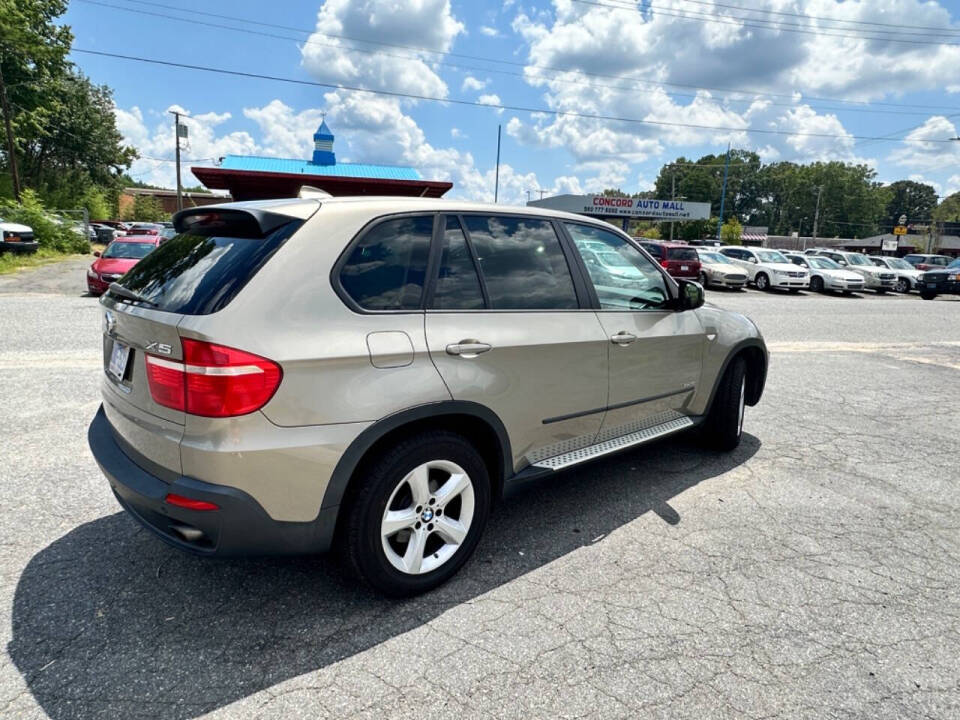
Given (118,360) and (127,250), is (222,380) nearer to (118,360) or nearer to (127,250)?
(118,360)

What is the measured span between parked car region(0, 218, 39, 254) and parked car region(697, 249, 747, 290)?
78.3 ft

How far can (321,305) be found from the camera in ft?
7.63

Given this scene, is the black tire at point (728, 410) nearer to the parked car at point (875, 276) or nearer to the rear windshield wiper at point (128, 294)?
the rear windshield wiper at point (128, 294)

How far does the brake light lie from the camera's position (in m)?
2.17

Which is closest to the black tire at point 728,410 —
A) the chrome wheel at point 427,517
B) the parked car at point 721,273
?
→ the chrome wheel at point 427,517

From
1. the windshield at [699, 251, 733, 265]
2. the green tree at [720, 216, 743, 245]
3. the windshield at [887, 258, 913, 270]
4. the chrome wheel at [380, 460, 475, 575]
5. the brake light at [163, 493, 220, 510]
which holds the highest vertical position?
the green tree at [720, 216, 743, 245]

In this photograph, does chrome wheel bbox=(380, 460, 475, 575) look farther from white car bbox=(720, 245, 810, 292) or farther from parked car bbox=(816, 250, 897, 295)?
parked car bbox=(816, 250, 897, 295)

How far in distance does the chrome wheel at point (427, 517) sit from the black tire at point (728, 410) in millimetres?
2363

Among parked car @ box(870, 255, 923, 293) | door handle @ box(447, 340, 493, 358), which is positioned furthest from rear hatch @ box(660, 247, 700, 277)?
door handle @ box(447, 340, 493, 358)

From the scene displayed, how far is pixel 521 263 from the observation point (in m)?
3.10

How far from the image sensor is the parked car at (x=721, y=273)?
22.5 m

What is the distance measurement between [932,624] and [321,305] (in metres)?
2.93

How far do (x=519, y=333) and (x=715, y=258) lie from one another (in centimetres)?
2349

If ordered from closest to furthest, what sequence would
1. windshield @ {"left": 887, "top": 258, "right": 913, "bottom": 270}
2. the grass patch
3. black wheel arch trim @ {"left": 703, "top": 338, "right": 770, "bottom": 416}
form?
black wheel arch trim @ {"left": 703, "top": 338, "right": 770, "bottom": 416}, the grass patch, windshield @ {"left": 887, "top": 258, "right": 913, "bottom": 270}
